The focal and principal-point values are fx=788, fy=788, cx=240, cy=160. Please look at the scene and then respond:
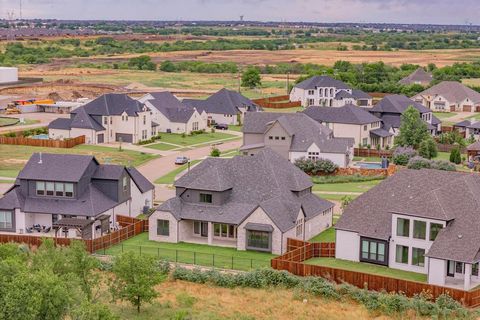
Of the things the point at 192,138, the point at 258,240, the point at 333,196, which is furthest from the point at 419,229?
the point at 192,138

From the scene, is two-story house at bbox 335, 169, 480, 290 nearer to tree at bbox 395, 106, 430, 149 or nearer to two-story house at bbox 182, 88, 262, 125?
tree at bbox 395, 106, 430, 149

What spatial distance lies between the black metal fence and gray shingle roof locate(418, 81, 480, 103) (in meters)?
85.4

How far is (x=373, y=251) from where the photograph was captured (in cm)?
4494

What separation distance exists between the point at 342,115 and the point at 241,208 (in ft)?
140

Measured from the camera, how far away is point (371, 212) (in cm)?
4600

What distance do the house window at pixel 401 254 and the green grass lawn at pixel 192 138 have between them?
158 feet

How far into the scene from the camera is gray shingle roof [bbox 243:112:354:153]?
246 feet

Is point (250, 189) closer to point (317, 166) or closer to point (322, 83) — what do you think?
point (317, 166)

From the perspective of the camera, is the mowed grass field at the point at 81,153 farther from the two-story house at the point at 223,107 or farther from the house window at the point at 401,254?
the house window at the point at 401,254

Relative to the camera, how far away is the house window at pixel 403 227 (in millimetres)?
43625

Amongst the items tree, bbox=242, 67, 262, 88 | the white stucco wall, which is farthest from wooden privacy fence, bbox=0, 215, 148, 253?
tree, bbox=242, 67, 262, 88

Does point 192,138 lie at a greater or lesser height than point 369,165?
greater

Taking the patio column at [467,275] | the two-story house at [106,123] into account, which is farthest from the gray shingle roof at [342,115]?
the patio column at [467,275]

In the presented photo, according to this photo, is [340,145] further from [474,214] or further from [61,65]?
[61,65]
